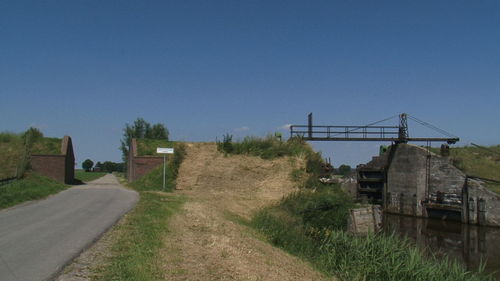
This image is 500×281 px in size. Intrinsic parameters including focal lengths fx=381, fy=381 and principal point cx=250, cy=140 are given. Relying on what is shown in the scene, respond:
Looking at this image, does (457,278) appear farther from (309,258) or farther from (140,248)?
(140,248)

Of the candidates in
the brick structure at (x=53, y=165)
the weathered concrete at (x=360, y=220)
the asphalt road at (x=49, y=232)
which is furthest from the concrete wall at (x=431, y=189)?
the brick structure at (x=53, y=165)

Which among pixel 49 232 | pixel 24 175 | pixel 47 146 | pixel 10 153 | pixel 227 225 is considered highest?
pixel 47 146

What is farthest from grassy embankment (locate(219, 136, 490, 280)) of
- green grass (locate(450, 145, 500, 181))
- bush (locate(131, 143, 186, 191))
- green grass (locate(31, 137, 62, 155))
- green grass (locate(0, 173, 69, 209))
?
green grass (locate(450, 145, 500, 181))

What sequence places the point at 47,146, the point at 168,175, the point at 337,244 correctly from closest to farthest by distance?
1. the point at 337,244
2. the point at 168,175
3. the point at 47,146

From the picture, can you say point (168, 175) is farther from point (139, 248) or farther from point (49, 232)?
point (139, 248)

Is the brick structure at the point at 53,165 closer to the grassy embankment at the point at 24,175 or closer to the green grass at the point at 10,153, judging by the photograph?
the grassy embankment at the point at 24,175

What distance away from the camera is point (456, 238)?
28047 millimetres

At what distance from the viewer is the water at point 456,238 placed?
70.9ft

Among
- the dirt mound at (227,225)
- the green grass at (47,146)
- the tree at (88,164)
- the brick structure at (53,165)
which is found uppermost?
the green grass at (47,146)

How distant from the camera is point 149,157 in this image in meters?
30.3

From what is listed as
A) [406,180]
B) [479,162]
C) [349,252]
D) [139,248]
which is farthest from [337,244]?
[479,162]

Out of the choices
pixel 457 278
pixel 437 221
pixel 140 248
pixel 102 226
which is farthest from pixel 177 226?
pixel 437 221

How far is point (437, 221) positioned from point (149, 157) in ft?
86.6

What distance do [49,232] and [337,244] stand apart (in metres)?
9.89
